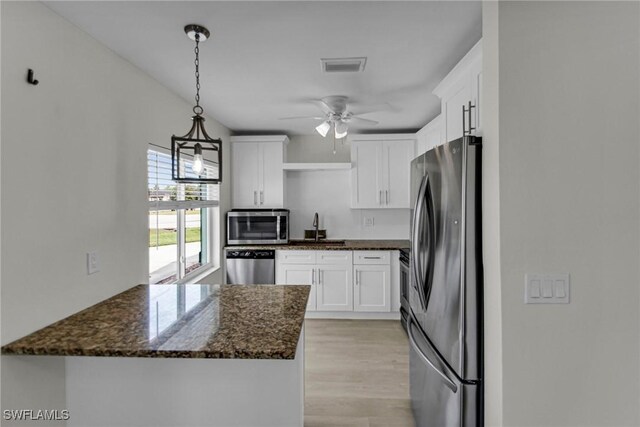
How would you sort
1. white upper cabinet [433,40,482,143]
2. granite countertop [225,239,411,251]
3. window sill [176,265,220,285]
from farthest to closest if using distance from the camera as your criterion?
granite countertop [225,239,411,251] < window sill [176,265,220,285] < white upper cabinet [433,40,482,143]

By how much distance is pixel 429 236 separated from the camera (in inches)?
68.2

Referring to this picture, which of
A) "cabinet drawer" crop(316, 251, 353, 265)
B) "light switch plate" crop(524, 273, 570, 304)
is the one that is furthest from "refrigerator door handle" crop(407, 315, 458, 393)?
"cabinet drawer" crop(316, 251, 353, 265)

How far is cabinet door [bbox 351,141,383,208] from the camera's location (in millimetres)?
4270

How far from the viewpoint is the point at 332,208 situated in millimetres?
4633

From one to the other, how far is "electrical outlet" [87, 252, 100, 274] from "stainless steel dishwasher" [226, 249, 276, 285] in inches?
84.4

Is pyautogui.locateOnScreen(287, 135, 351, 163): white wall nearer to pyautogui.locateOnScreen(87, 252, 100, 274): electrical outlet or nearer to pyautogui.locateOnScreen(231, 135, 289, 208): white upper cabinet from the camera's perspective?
pyautogui.locateOnScreen(231, 135, 289, 208): white upper cabinet

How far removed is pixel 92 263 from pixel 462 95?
2.49 m

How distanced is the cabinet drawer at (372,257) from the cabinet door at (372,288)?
6cm

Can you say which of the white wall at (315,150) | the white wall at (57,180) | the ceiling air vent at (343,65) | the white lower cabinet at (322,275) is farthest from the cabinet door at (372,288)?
the white wall at (57,180)

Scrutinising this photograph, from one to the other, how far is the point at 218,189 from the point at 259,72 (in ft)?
6.01

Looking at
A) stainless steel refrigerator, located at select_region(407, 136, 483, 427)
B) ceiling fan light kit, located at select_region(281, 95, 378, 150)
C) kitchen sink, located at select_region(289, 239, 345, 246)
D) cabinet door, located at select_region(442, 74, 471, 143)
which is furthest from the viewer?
kitchen sink, located at select_region(289, 239, 345, 246)

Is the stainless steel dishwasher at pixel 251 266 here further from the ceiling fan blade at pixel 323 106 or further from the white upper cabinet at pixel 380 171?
the ceiling fan blade at pixel 323 106

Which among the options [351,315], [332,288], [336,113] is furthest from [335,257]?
[336,113]

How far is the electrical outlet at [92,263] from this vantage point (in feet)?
5.89
